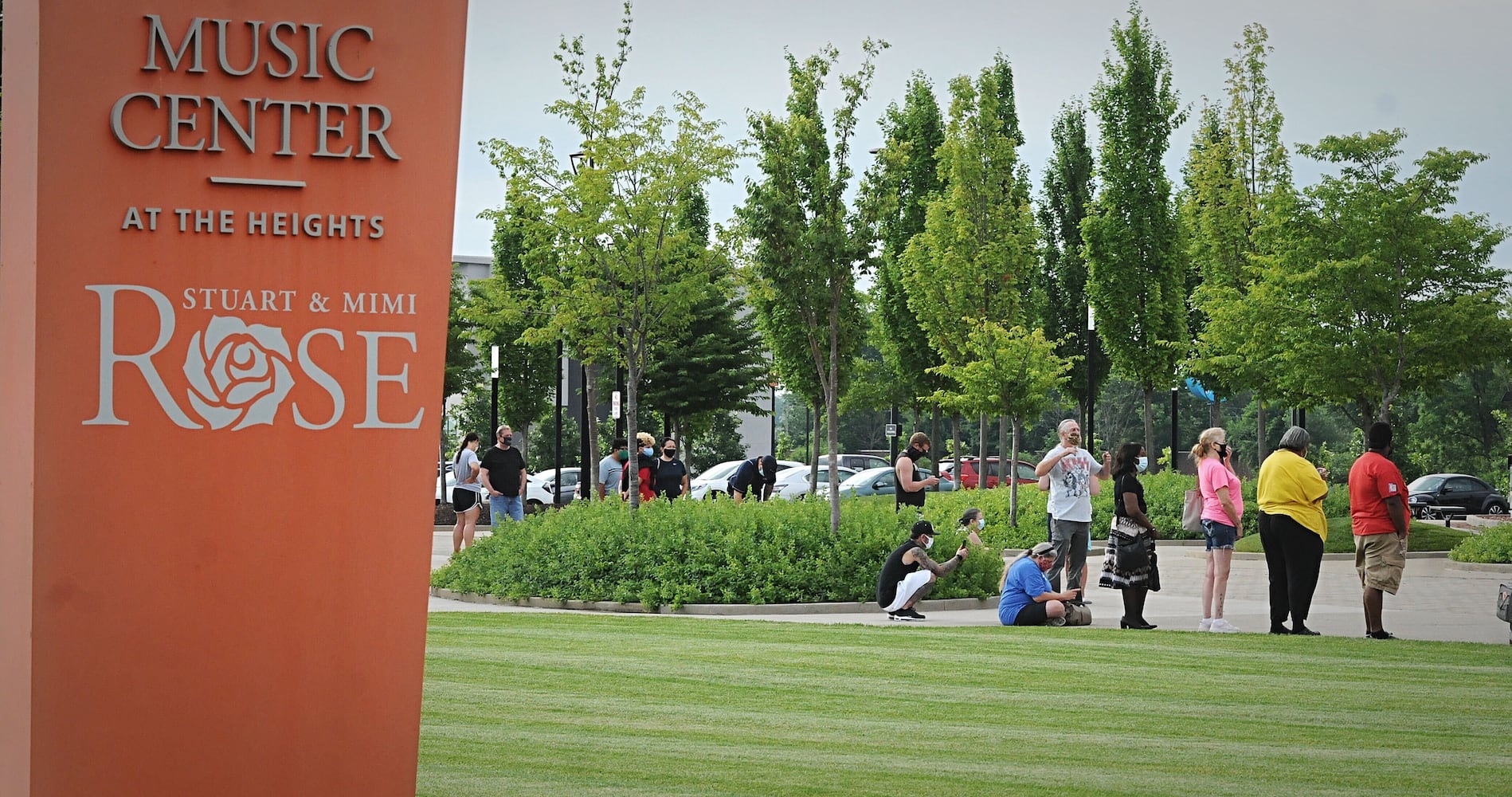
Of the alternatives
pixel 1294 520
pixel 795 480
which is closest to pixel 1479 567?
pixel 1294 520

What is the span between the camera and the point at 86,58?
593cm

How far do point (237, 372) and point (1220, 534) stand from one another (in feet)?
32.3

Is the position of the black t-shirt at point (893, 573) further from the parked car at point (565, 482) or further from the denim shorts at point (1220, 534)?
the parked car at point (565, 482)

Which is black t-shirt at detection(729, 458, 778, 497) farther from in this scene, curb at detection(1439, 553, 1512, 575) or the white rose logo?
the white rose logo

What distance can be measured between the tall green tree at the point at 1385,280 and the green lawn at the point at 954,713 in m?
14.6

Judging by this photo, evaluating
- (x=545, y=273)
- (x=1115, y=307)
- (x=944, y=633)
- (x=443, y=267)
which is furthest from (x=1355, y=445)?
(x=443, y=267)

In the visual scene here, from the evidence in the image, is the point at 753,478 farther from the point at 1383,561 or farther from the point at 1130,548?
the point at 1383,561

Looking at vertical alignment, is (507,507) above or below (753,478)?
below

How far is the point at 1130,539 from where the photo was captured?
13680 millimetres

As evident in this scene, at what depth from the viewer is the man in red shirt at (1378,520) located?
13.0 m

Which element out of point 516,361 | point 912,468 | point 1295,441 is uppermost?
point 516,361

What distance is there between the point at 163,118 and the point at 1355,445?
56.8 metres

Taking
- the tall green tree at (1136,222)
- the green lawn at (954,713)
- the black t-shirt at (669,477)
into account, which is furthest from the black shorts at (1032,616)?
the tall green tree at (1136,222)

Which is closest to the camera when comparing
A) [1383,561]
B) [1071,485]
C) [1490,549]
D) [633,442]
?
[1383,561]
